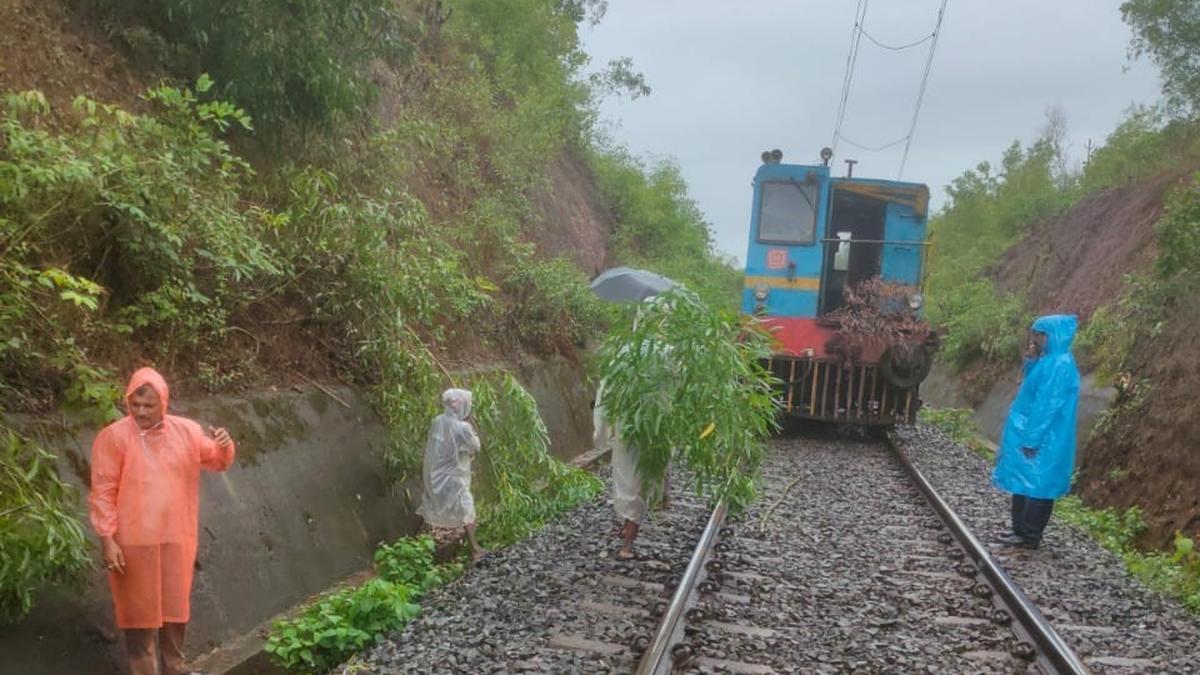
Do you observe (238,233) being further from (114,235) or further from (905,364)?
(905,364)

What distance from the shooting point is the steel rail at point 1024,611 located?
184 inches

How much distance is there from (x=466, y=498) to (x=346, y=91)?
3365mm

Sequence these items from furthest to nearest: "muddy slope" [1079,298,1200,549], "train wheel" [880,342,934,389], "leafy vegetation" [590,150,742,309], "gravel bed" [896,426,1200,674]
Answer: "leafy vegetation" [590,150,742,309] < "train wheel" [880,342,934,389] < "muddy slope" [1079,298,1200,549] < "gravel bed" [896,426,1200,674]

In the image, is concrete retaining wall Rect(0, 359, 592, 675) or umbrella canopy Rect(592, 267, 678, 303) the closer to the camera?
concrete retaining wall Rect(0, 359, 592, 675)

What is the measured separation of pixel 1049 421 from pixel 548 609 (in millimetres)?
4383

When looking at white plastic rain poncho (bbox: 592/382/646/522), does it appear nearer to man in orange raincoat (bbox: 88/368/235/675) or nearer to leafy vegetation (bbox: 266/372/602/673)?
leafy vegetation (bbox: 266/372/602/673)

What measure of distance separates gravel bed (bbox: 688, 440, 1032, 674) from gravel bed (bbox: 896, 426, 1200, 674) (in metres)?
0.41

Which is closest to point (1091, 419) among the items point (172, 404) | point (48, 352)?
point (172, 404)

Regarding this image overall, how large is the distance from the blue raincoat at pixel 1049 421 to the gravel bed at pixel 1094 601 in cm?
56

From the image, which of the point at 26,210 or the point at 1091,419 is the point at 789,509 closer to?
the point at 1091,419

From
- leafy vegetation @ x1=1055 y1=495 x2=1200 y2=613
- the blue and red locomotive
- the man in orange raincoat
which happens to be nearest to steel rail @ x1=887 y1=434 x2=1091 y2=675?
leafy vegetation @ x1=1055 y1=495 x2=1200 y2=613

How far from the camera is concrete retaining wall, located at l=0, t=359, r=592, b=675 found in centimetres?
411

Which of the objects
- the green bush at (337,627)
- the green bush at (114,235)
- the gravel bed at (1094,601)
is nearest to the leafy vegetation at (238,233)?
the green bush at (114,235)

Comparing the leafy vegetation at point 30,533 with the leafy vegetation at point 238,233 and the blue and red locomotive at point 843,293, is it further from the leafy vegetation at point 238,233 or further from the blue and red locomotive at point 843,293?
the blue and red locomotive at point 843,293
